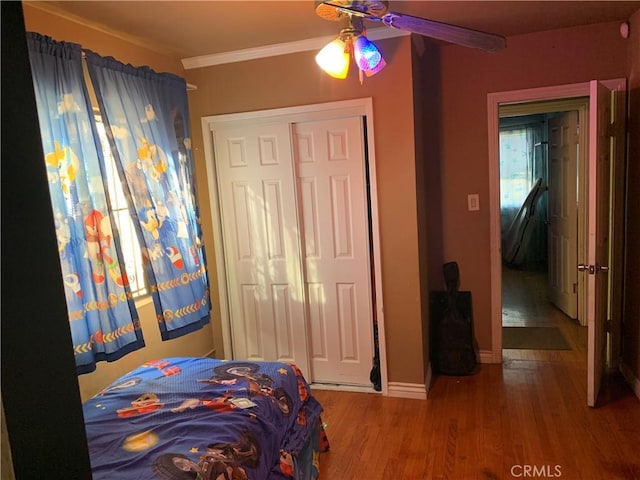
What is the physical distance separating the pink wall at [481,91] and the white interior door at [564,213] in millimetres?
1132

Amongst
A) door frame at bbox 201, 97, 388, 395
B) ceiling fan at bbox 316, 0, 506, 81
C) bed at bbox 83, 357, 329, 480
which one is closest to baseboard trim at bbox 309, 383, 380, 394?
door frame at bbox 201, 97, 388, 395

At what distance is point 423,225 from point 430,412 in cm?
126

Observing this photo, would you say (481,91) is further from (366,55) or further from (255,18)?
(255,18)

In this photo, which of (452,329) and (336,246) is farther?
(452,329)

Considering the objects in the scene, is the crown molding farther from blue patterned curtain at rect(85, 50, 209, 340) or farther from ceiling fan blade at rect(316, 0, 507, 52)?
ceiling fan blade at rect(316, 0, 507, 52)

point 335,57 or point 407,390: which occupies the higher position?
point 335,57

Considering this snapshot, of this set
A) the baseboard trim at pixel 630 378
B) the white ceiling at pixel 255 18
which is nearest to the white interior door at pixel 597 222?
the baseboard trim at pixel 630 378

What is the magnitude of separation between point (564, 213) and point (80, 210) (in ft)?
14.2

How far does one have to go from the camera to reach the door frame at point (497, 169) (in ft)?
10.8

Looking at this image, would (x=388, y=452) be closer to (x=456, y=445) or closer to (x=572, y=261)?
(x=456, y=445)

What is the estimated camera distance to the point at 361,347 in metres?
3.33

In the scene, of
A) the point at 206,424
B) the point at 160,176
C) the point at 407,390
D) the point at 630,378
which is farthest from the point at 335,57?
the point at 630,378

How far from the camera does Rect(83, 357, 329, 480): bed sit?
65.4 inches

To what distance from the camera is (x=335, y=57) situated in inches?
81.1
